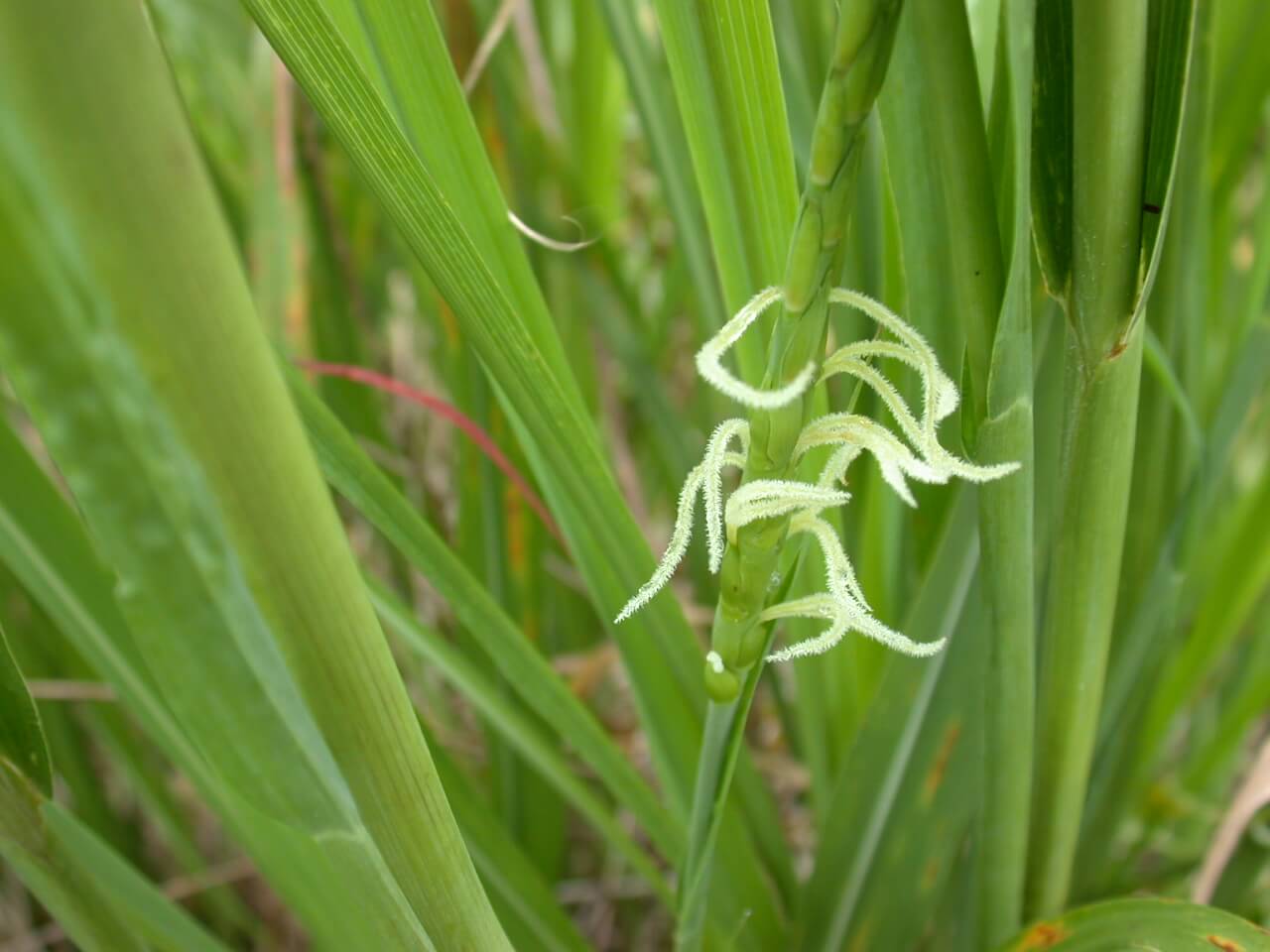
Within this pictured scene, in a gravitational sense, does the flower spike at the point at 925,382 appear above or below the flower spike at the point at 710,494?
above

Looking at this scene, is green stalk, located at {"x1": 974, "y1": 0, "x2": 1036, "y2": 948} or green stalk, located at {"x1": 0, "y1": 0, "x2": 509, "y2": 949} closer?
green stalk, located at {"x1": 0, "y1": 0, "x2": 509, "y2": 949}

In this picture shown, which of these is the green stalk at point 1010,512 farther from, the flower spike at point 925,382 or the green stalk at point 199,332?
the green stalk at point 199,332

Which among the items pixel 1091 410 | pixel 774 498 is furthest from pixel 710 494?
pixel 1091 410

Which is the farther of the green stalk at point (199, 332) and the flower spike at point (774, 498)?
the flower spike at point (774, 498)

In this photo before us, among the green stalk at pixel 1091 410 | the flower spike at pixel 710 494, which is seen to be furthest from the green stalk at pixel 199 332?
the green stalk at pixel 1091 410

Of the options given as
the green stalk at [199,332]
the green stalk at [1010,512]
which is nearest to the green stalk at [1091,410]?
the green stalk at [1010,512]

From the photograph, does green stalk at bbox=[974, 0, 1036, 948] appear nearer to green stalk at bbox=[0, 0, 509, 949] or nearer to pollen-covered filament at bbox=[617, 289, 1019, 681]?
pollen-covered filament at bbox=[617, 289, 1019, 681]

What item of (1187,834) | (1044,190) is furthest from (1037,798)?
(1187,834)

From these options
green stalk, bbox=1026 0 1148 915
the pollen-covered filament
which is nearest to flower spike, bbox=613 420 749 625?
the pollen-covered filament
